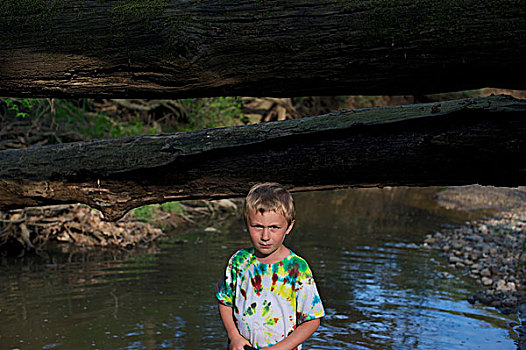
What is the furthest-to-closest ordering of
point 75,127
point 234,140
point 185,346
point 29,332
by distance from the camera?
point 75,127
point 29,332
point 185,346
point 234,140

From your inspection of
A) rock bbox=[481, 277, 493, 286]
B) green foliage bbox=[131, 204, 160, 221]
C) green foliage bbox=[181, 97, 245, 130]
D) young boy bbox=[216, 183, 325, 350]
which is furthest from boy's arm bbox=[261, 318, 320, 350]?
green foliage bbox=[181, 97, 245, 130]

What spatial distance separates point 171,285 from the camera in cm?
692

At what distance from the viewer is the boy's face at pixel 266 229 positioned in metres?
2.50

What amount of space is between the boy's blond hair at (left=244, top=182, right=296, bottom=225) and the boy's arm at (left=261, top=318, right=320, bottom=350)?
47cm

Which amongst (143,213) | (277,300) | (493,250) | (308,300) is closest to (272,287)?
(277,300)

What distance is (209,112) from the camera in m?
12.4

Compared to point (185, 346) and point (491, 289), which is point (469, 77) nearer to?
point (185, 346)

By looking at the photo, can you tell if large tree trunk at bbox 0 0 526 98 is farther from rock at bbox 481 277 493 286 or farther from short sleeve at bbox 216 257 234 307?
rock at bbox 481 277 493 286

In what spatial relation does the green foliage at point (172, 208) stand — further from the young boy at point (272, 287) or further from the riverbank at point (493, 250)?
the young boy at point (272, 287)

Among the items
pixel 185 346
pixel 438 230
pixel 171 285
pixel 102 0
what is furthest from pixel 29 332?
pixel 438 230

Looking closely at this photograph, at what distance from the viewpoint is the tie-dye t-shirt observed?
256 cm

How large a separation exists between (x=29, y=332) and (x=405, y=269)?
15.9 feet

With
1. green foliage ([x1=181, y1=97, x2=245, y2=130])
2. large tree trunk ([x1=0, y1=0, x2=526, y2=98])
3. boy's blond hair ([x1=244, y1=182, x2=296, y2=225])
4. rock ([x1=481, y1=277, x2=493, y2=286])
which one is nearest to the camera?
→ large tree trunk ([x1=0, y1=0, x2=526, y2=98])

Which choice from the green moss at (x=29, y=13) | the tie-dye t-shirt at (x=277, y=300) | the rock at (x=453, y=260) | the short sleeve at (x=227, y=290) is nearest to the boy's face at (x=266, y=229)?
the tie-dye t-shirt at (x=277, y=300)
